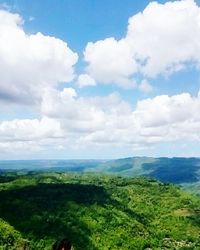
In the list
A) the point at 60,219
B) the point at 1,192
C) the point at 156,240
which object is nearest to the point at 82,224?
the point at 60,219

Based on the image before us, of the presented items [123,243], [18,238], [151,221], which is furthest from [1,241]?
[151,221]

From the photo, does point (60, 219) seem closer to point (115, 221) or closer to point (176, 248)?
point (115, 221)

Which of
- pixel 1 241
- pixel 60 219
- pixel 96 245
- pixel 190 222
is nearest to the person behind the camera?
pixel 1 241

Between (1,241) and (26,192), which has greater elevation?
(26,192)

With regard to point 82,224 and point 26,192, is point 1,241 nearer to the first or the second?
point 82,224

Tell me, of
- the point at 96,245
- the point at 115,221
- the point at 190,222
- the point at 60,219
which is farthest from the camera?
the point at 190,222

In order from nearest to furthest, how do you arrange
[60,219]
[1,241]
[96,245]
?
[1,241]
[96,245]
[60,219]

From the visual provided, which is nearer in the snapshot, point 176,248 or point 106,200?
point 176,248

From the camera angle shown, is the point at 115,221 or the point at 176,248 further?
the point at 115,221

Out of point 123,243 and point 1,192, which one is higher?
point 1,192
